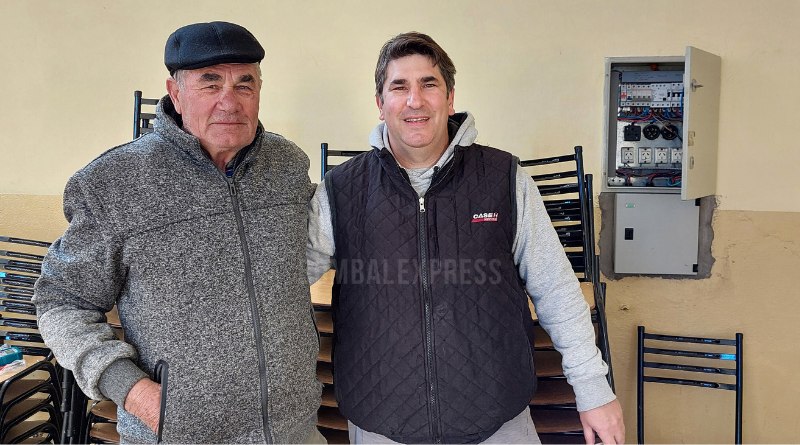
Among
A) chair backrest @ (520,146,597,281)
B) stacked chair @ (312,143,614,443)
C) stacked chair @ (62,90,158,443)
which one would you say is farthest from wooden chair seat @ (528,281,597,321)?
stacked chair @ (62,90,158,443)

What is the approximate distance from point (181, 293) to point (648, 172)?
2.43 meters

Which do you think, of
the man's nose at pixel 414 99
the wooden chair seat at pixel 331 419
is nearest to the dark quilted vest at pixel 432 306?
the man's nose at pixel 414 99

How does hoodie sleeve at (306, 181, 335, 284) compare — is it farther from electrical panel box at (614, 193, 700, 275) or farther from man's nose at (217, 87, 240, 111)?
electrical panel box at (614, 193, 700, 275)

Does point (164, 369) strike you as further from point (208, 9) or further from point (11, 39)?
point (11, 39)

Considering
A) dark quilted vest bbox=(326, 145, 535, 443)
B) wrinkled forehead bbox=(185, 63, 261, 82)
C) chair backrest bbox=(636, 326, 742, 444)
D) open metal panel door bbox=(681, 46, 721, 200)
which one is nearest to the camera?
wrinkled forehead bbox=(185, 63, 261, 82)

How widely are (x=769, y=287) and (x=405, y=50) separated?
91.0 inches

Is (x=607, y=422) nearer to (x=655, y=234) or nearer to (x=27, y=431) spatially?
(x=655, y=234)

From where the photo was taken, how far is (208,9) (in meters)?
3.32

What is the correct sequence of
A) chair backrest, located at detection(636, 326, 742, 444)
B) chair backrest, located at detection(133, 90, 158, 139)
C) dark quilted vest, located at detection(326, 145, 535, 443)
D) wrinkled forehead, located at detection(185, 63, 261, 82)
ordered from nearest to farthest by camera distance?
wrinkled forehead, located at detection(185, 63, 261, 82), dark quilted vest, located at detection(326, 145, 535, 443), chair backrest, located at detection(636, 326, 742, 444), chair backrest, located at detection(133, 90, 158, 139)

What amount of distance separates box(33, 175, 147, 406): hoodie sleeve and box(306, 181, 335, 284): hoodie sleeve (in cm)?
45

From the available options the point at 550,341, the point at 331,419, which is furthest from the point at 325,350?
the point at 550,341

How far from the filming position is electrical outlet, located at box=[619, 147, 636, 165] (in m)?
3.08

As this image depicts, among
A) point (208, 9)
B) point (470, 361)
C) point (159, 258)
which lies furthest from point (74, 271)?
point (208, 9)

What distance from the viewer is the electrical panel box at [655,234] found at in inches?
119
